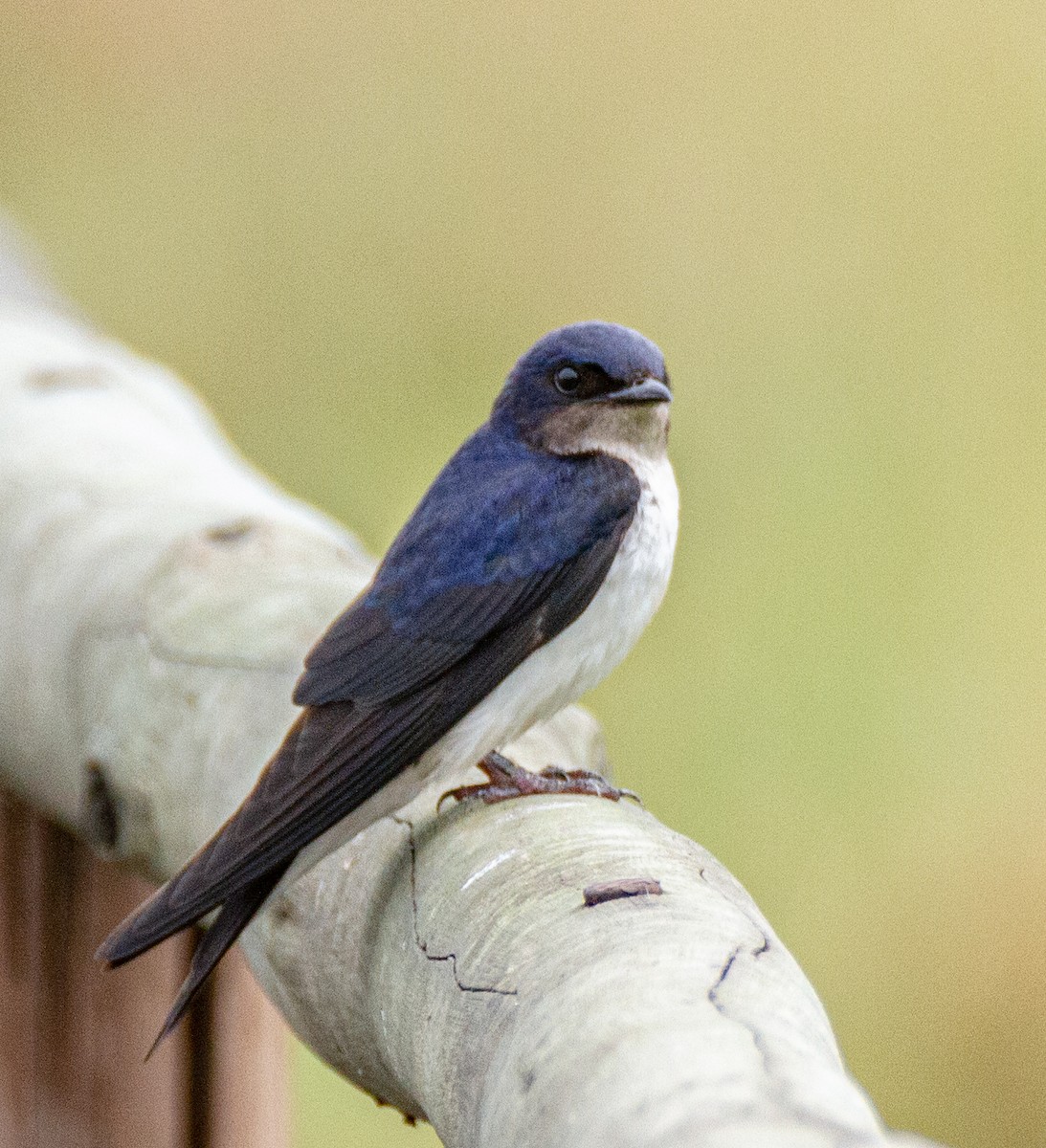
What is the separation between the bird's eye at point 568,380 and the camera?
2.26m

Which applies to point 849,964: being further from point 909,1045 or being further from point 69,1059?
point 69,1059

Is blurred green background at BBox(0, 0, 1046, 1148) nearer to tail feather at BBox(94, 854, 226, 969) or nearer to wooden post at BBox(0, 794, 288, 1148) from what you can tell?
wooden post at BBox(0, 794, 288, 1148)

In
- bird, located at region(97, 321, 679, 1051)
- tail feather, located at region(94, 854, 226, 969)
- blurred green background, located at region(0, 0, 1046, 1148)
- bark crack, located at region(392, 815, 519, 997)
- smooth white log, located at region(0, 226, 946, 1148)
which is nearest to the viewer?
smooth white log, located at region(0, 226, 946, 1148)

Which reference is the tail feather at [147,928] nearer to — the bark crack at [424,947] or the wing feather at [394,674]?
the wing feather at [394,674]

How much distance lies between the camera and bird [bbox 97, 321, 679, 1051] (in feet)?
5.35

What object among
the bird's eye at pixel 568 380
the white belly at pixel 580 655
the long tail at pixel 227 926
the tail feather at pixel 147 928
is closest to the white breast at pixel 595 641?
the white belly at pixel 580 655

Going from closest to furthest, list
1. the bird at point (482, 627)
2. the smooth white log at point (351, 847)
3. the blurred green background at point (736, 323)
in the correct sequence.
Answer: the smooth white log at point (351, 847) < the bird at point (482, 627) < the blurred green background at point (736, 323)

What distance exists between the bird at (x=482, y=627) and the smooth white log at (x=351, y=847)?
0.22 feet

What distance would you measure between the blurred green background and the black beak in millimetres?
1672

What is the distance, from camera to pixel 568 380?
226 centimetres

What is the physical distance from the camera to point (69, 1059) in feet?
7.16

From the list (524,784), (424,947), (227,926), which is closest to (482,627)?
(524,784)

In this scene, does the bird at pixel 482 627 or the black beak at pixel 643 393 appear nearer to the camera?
the bird at pixel 482 627

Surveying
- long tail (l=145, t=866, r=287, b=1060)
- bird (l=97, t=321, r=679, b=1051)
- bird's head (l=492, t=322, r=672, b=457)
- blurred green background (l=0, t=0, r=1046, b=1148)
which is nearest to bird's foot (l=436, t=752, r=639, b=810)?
bird (l=97, t=321, r=679, b=1051)
